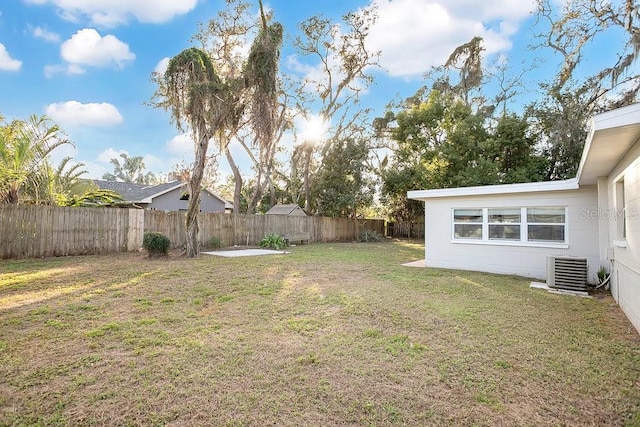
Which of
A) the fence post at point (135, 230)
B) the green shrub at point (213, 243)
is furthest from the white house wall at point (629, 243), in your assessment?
the fence post at point (135, 230)

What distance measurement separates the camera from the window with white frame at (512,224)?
759 cm

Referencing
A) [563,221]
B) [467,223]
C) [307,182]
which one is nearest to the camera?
[563,221]

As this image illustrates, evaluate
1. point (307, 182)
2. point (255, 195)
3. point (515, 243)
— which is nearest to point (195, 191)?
point (255, 195)

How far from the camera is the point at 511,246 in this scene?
818cm

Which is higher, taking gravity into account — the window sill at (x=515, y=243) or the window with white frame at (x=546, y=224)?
the window with white frame at (x=546, y=224)

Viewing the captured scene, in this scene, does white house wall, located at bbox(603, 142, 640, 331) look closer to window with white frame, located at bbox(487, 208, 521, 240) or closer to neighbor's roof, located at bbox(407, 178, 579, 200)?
neighbor's roof, located at bbox(407, 178, 579, 200)

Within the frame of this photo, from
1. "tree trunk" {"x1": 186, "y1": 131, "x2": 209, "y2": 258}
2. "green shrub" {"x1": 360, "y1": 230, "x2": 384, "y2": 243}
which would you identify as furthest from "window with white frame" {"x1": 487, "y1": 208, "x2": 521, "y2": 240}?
"green shrub" {"x1": 360, "y1": 230, "x2": 384, "y2": 243}

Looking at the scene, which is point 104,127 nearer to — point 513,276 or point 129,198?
point 129,198

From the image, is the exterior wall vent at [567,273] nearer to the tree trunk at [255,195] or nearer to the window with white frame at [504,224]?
the window with white frame at [504,224]

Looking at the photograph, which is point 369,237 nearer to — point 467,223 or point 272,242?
point 272,242

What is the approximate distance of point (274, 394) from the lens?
2488 millimetres

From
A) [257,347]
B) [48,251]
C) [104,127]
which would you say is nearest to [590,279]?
[257,347]

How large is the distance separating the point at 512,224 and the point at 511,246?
573 millimetres

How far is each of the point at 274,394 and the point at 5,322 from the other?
3.84 meters
